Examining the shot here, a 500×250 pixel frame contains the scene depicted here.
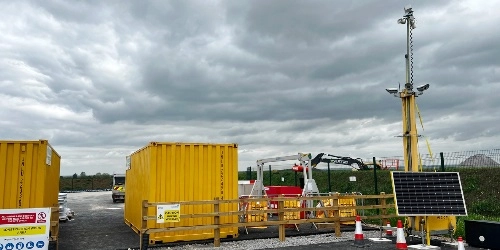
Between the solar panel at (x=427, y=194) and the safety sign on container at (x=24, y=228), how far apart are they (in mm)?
8389

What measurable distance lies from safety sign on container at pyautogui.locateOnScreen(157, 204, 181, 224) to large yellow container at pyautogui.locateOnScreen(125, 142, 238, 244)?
0.98m

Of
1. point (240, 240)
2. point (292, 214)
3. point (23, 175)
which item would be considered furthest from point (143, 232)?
point (292, 214)

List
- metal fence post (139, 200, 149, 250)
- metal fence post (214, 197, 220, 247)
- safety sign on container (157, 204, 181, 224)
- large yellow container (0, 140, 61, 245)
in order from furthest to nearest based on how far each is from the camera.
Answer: metal fence post (214, 197, 220, 247) → safety sign on container (157, 204, 181, 224) → metal fence post (139, 200, 149, 250) → large yellow container (0, 140, 61, 245)

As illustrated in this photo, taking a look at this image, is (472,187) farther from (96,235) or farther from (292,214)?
(96,235)

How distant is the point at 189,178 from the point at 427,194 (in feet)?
21.5

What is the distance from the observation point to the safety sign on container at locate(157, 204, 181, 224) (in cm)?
1052

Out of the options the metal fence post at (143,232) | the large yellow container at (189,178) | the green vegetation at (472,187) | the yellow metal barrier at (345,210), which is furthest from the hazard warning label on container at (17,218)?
the green vegetation at (472,187)

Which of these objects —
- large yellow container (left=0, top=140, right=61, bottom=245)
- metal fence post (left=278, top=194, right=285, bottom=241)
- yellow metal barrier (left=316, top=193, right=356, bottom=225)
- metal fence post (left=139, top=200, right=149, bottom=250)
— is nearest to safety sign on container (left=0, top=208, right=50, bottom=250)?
large yellow container (left=0, top=140, right=61, bottom=245)

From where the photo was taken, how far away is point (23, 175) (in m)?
10.1

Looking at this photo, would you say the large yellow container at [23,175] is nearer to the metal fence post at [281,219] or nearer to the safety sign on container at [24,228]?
the safety sign on container at [24,228]

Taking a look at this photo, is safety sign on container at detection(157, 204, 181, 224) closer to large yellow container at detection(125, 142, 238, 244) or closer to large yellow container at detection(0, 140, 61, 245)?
large yellow container at detection(125, 142, 238, 244)

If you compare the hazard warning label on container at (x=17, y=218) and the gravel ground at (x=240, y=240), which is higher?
the hazard warning label on container at (x=17, y=218)

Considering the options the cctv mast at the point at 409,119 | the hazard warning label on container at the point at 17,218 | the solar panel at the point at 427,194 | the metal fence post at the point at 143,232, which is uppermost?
the cctv mast at the point at 409,119

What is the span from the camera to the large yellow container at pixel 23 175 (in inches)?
393
